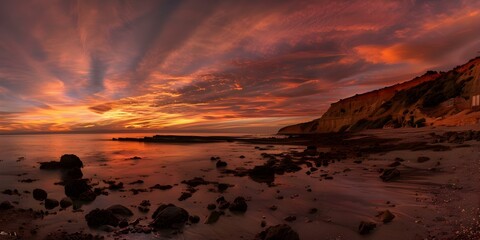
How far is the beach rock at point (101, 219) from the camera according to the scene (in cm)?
1017

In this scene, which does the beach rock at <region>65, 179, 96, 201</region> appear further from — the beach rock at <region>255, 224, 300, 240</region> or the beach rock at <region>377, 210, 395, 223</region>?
the beach rock at <region>377, 210, 395, 223</region>

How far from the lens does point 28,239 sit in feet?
29.7

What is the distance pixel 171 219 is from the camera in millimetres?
10031

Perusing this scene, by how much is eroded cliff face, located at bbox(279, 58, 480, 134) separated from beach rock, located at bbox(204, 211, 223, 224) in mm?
47823

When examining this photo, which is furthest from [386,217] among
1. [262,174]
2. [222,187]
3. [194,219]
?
[262,174]

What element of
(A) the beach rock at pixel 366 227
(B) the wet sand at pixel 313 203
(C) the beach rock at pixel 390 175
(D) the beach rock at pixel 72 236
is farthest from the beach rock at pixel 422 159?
(D) the beach rock at pixel 72 236

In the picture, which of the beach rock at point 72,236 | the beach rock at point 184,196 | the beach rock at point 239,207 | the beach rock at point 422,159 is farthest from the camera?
the beach rock at point 422,159

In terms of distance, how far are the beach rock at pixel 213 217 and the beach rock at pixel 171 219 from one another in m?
0.80

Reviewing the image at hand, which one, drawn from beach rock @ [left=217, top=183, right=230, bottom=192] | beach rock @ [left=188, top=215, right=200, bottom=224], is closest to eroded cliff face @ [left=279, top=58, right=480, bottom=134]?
beach rock @ [left=217, top=183, right=230, bottom=192]

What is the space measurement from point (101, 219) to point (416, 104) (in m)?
82.1

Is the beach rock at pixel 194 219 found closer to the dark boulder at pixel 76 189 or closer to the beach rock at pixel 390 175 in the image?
the dark boulder at pixel 76 189

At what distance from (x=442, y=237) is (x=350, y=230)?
2.36 meters

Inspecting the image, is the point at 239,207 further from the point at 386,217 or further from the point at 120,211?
the point at 386,217

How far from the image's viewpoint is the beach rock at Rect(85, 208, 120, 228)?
33.4ft
